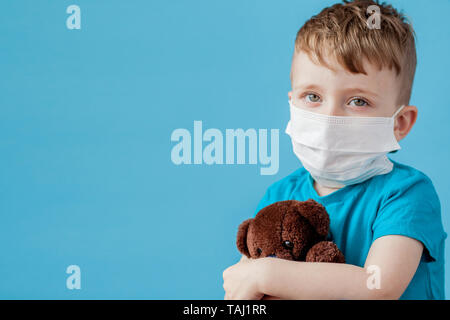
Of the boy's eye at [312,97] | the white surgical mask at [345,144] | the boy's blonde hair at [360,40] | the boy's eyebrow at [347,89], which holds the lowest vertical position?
the white surgical mask at [345,144]

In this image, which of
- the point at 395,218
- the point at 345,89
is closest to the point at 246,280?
the point at 395,218

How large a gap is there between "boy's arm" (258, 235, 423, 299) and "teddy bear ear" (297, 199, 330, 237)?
8 centimetres

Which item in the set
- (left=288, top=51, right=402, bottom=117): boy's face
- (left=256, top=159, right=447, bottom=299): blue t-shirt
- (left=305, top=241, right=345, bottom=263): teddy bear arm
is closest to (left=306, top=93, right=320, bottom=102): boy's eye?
(left=288, top=51, right=402, bottom=117): boy's face

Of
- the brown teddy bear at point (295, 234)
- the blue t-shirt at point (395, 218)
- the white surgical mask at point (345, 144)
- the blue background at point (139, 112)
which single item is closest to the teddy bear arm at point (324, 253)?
the brown teddy bear at point (295, 234)

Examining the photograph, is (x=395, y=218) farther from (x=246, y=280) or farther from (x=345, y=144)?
(x=246, y=280)

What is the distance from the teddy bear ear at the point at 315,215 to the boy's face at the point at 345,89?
0.66 ft

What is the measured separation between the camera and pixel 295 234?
1.02m

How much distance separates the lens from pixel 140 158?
1677mm

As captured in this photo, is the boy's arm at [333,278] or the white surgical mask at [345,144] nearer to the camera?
the boy's arm at [333,278]

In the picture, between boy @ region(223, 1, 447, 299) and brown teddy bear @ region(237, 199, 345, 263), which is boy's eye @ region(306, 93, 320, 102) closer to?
boy @ region(223, 1, 447, 299)

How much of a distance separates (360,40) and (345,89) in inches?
4.1

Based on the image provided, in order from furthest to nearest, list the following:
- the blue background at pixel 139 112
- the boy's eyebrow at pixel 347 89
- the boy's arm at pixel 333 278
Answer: the blue background at pixel 139 112 < the boy's eyebrow at pixel 347 89 < the boy's arm at pixel 333 278

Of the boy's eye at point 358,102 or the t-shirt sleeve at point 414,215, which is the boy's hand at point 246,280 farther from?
the boy's eye at point 358,102

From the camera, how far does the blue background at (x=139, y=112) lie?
163 cm
